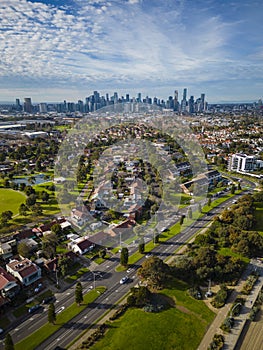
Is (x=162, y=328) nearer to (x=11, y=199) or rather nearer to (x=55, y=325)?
(x=55, y=325)

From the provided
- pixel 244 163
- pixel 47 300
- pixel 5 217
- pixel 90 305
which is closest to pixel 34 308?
pixel 47 300

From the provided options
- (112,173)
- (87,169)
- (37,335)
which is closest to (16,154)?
(87,169)

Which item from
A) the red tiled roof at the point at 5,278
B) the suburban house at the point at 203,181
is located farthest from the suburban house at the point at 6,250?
the suburban house at the point at 203,181

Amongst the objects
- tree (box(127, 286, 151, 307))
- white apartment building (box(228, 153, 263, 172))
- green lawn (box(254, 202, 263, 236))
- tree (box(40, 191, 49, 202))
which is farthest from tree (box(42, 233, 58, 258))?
white apartment building (box(228, 153, 263, 172))

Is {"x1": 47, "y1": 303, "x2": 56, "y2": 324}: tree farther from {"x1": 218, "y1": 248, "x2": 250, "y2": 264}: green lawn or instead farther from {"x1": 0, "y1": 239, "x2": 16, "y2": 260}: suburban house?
{"x1": 218, "y1": 248, "x2": 250, "y2": 264}: green lawn

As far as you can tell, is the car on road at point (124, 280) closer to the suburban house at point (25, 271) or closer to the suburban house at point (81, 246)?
the suburban house at point (81, 246)

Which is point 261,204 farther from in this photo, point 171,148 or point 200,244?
point 171,148
